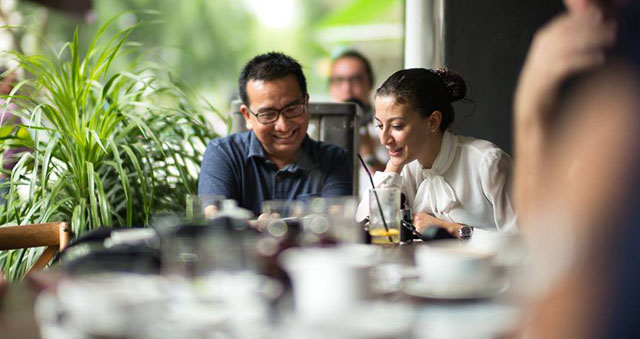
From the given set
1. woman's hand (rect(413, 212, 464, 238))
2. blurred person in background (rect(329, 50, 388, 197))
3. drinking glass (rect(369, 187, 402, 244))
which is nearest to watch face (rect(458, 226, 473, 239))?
woman's hand (rect(413, 212, 464, 238))

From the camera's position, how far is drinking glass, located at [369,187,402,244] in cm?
177

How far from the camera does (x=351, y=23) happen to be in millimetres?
11477

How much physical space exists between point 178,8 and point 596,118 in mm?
12619

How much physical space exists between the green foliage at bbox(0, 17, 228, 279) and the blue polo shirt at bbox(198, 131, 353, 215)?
1.15ft

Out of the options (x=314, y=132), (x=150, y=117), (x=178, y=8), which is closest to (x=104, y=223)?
(x=150, y=117)

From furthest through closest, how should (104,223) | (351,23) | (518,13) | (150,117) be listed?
(351,23) → (518,13) → (150,117) → (104,223)

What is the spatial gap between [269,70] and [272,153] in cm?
31

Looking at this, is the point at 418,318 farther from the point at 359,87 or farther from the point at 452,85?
the point at 359,87

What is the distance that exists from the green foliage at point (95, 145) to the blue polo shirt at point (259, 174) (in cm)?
35

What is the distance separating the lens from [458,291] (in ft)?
3.54

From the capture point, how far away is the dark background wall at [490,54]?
335 centimetres

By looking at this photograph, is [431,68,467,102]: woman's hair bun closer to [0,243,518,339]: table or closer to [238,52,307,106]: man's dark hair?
[238,52,307,106]: man's dark hair

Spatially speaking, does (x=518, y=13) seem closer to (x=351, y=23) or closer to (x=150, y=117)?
(x=150, y=117)

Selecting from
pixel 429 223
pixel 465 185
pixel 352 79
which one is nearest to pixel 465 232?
pixel 429 223
